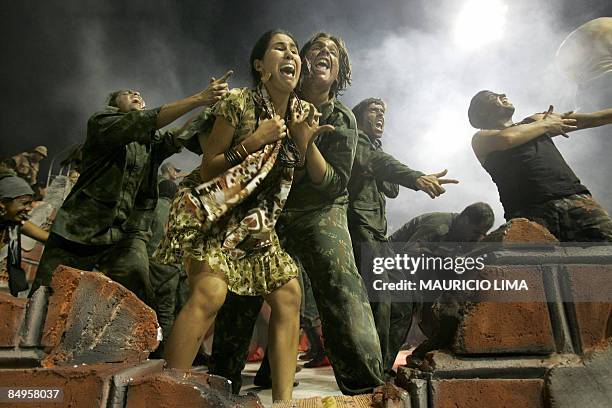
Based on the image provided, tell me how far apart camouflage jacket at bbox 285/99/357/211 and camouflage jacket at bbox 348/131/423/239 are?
34cm

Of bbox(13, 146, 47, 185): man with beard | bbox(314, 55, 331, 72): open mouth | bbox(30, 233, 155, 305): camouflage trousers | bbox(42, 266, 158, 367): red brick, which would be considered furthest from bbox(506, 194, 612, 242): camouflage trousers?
bbox(13, 146, 47, 185): man with beard

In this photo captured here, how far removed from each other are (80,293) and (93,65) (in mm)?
1726

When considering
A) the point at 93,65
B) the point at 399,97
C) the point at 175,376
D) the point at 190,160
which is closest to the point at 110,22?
the point at 93,65

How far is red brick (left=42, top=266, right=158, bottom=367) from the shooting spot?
1.20m

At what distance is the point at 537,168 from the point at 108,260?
6.36ft

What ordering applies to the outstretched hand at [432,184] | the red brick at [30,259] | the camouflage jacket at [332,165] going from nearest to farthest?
the camouflage jacket at [332,165] < the outstretched hand at [432,184] < the red brick at [30,259]

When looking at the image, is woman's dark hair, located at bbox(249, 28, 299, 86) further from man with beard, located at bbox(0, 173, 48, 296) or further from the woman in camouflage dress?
man with beard, located at bbox(0, 173, 48, 296)

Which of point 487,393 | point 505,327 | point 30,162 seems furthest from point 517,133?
point 30,162

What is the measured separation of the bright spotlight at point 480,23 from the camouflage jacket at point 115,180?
1.60 meters

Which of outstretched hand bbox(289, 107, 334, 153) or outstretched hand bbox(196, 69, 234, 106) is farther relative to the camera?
outstretched hand bbox(196, 69, 234, 106)

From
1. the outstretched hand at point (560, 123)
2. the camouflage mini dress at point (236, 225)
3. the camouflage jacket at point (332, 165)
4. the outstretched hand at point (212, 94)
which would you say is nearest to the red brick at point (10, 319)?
the camouflage mini dress at point (236, 225)

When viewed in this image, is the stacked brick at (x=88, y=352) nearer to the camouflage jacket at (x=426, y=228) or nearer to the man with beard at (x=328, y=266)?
the man with beard at (x=328, y=266)

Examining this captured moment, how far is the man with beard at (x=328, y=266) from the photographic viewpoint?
158 centimetres

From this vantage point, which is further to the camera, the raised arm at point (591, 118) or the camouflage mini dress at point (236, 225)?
the raised arm at point (591, 118)
